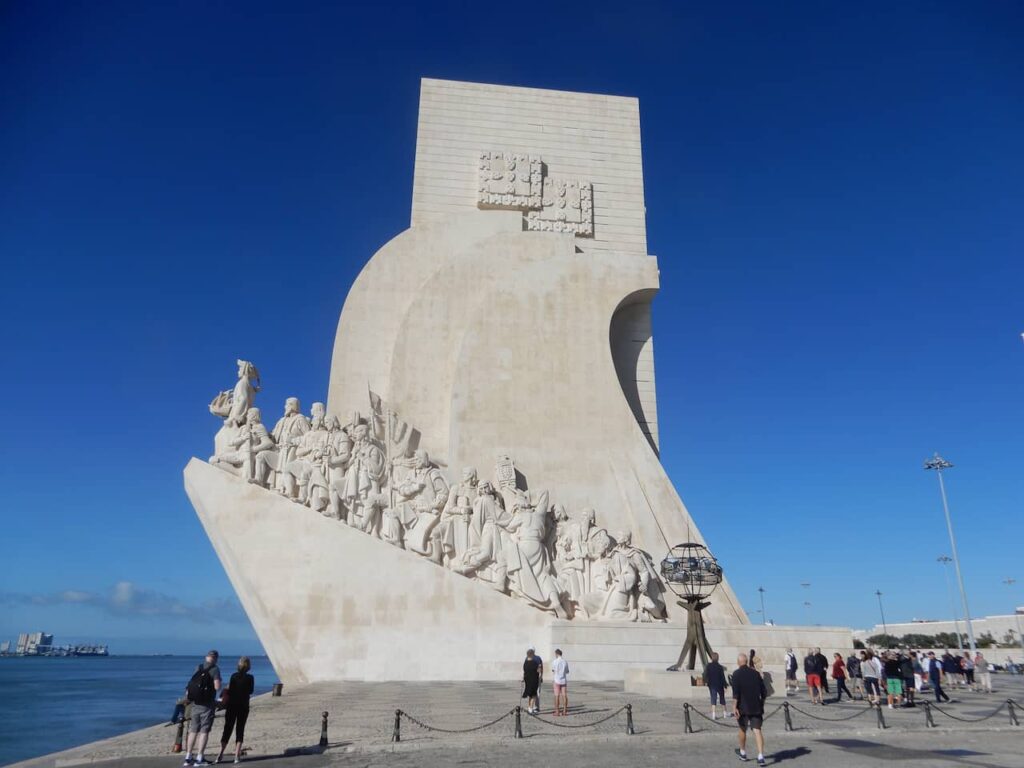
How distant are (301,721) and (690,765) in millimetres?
3716

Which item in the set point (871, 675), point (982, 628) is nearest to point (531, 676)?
point (871, 675)

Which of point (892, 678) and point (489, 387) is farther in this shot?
point (489, 387)

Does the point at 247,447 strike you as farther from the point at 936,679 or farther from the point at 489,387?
the point at 936,679

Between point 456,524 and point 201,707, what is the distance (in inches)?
301

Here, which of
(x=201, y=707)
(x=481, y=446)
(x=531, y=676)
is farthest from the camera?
(x=481, y=446)

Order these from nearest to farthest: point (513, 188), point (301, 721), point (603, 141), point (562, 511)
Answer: point (301, 721) → point (562, 511) → point (513, 188) → point (603, 141)

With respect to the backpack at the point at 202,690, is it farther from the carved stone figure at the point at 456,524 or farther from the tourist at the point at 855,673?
the tourist at the point at 855,673

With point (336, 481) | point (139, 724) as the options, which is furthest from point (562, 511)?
point (139, 724)

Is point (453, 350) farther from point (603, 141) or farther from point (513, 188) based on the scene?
point (603, 141)

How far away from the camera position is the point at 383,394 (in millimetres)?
16016

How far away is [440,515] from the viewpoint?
12.5 metres

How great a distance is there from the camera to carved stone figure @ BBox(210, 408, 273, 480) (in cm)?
1212

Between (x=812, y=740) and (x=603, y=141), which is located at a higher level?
(x=603, y=141)

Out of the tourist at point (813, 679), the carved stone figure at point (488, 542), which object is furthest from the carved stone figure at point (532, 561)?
the tourist at point (813, 679)
